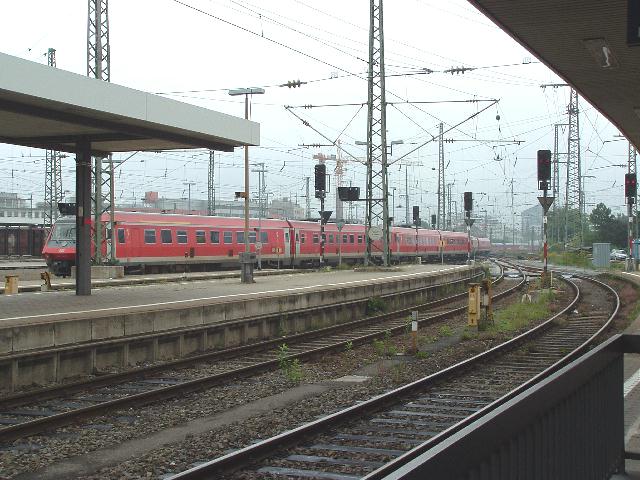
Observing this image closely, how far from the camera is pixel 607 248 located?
5047 centimetres

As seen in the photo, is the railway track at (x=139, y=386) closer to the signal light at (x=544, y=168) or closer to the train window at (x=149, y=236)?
the signal light at (x=544, y=168)

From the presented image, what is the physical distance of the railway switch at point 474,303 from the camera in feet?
60.1

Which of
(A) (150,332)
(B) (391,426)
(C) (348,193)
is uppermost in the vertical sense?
(C) (348,193)

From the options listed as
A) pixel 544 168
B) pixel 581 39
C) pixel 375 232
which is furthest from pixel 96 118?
pixel 375 232

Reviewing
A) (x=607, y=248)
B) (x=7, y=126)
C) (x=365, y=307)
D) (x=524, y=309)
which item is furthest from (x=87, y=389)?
(x=607, y=248)

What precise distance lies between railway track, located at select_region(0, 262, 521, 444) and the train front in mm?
16824

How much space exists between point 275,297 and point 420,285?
1211 centimetres

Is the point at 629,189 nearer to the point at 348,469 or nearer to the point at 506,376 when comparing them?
the point at 506,376

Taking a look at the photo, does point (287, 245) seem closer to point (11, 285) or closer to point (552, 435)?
point (11, 285)

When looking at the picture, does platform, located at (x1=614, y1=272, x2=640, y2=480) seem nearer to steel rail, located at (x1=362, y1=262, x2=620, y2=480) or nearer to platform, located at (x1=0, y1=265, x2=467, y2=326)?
steel rail, located at (x1=362, y1=262, x2=620, y2=480)

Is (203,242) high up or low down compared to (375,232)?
down

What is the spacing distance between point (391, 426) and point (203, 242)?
27.9 m

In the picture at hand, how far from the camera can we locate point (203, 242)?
3591 cm

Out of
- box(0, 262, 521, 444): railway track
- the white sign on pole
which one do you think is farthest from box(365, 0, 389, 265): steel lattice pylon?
box(0, 262, 521, 444): railway track
